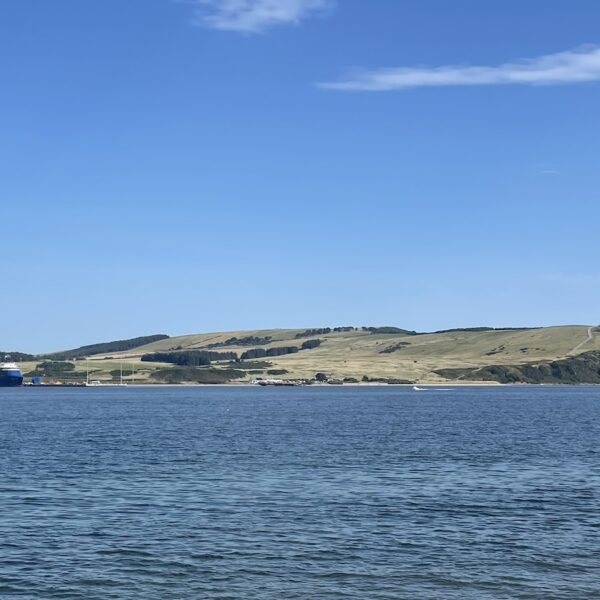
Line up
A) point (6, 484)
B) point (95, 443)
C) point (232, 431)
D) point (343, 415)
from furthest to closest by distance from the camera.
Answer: point (343, 415), point (232, 431), point (95, 443), point (6, 484)

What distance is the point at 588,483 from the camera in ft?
233

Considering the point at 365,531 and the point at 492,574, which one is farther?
the point at 365,531

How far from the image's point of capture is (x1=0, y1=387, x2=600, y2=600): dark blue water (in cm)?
4047

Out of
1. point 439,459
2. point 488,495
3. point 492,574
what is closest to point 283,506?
point 488,495

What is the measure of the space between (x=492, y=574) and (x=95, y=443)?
73601 mm

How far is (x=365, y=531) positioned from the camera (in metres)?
50.9

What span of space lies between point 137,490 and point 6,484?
418 inches

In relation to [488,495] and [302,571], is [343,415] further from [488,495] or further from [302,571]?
[302,571]

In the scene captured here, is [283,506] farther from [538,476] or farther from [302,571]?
[538,476]

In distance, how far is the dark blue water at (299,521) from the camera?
40469 mm

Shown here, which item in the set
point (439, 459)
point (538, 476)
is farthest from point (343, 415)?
point (538, 476)

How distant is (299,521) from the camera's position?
5334 centimetres

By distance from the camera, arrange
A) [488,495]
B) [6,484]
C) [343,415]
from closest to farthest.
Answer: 1. [488,495]
2. [6,484]
3. [343,415]

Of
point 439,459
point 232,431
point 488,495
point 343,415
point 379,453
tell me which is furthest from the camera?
point 343,415
